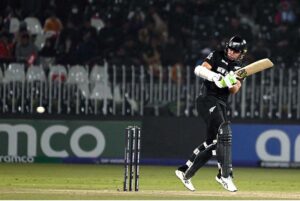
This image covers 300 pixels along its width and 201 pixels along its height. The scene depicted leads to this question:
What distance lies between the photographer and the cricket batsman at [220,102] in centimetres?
1337

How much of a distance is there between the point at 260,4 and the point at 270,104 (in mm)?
5153

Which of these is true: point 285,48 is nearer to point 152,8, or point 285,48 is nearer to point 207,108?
point 152,8

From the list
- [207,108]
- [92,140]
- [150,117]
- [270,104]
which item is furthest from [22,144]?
[207,108]

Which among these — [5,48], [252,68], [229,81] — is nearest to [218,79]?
[229,81]

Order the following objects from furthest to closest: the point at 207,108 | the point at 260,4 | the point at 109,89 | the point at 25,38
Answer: the point at 260,4
the point at 25,38
the point at 109,89
the point at 207,108

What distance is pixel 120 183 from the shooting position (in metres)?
15.5

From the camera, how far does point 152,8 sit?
22984mm

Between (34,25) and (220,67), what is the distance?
9183 mm

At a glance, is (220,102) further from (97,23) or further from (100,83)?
(97,23)

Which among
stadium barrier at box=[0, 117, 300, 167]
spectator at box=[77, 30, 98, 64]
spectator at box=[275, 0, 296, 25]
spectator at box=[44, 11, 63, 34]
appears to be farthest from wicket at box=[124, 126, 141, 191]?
spectator at box=[275, 0, 296, 25]

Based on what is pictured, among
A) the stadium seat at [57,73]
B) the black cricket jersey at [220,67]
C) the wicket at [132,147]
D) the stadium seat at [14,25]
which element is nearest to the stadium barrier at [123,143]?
the stadium seat at [57,73]

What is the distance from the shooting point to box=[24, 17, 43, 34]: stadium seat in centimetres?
2188

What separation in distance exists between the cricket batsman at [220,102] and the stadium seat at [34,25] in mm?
8717

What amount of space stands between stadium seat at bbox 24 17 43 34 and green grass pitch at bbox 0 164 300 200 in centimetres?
382
